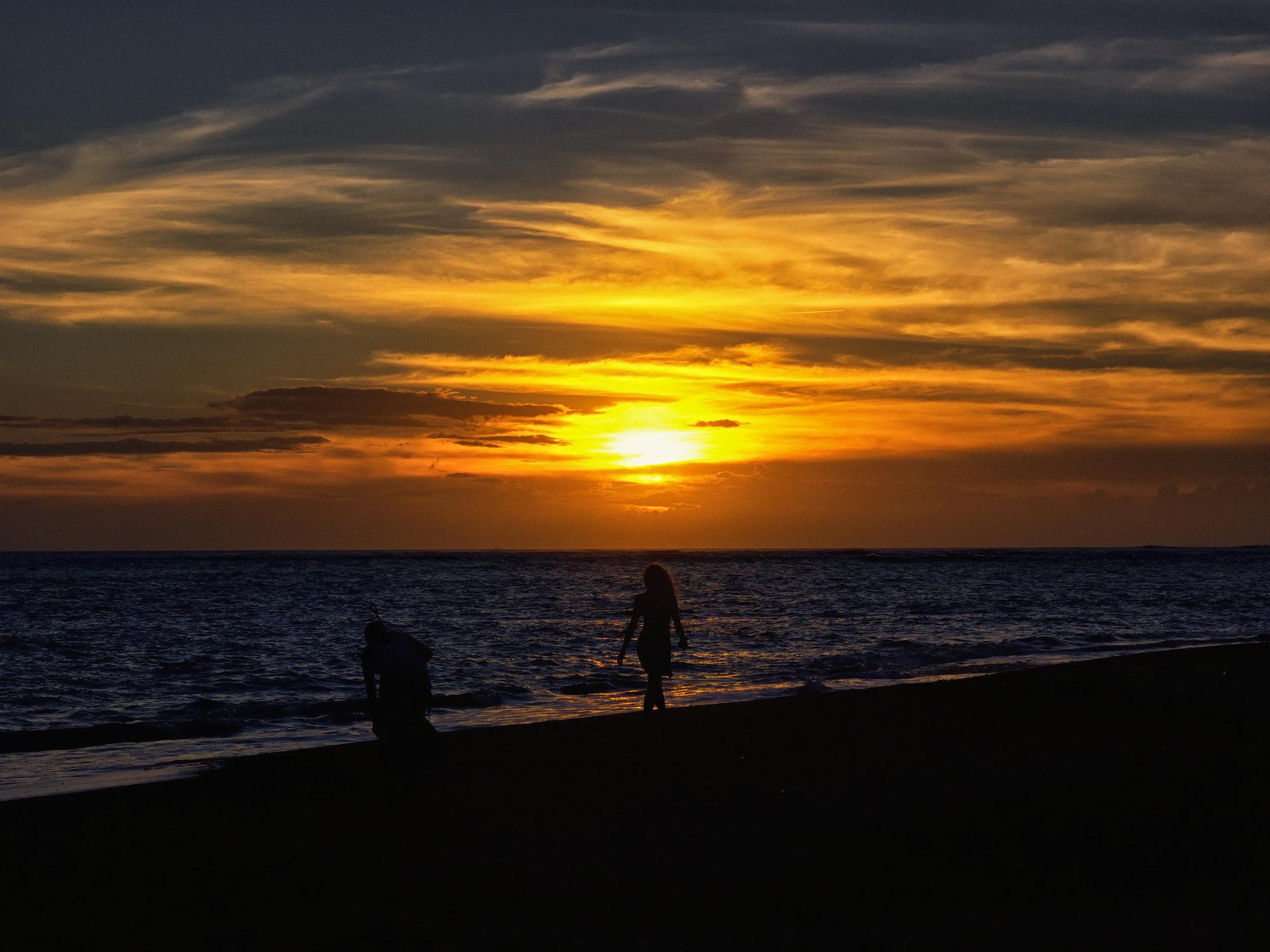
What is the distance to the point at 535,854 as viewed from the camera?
7625 mm

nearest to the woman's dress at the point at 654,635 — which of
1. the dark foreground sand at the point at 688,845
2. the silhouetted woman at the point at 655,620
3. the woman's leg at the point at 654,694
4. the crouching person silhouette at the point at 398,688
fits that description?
the silhouetted woman at the point at 655,620

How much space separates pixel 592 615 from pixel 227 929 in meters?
38.4

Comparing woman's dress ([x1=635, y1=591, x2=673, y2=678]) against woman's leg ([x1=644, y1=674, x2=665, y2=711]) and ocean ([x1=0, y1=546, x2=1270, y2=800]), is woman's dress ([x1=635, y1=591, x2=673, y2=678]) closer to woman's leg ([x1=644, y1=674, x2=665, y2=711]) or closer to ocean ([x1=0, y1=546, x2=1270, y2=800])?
woman's leg ([x1=644, y1=674, x2=665, y2=711])

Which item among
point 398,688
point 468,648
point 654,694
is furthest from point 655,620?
point 468,648

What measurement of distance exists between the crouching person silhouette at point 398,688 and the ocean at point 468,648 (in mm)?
3277

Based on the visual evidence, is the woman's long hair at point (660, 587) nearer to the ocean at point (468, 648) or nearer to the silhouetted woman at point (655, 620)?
the silhouetted woman at point (655, 620)

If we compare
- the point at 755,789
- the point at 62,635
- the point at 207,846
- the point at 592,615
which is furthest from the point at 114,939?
the point at 592,615

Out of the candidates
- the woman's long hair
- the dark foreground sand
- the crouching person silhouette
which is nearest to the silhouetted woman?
the woman's long hair

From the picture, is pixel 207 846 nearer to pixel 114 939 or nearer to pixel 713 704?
pixel 114 939

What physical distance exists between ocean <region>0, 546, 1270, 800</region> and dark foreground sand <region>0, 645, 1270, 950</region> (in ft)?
11.4

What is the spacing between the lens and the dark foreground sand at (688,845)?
600 cm

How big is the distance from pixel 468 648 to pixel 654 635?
17.4m

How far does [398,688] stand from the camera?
10.4m

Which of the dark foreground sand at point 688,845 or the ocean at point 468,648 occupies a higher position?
the dark foreground sand at point 688,845
